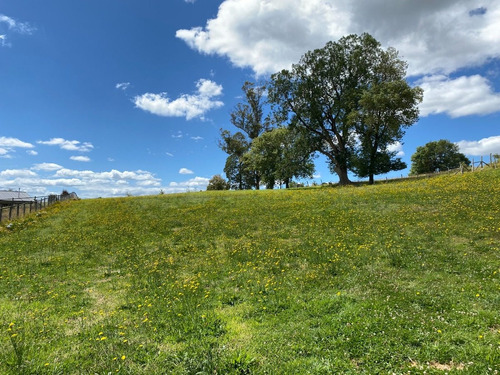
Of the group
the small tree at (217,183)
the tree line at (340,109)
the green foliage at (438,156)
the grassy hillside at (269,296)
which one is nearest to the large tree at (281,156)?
the tree line at (340,109)

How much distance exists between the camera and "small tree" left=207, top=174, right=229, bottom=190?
85.3m

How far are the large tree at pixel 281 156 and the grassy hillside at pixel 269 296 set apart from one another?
29144 millimetres

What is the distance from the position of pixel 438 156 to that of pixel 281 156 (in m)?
76.3

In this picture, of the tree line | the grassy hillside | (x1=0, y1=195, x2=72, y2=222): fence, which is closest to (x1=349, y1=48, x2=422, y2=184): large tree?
the tree line

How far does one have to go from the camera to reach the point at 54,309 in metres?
9.25

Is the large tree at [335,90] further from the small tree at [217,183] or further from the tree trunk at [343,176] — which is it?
the small tree at [217,183]

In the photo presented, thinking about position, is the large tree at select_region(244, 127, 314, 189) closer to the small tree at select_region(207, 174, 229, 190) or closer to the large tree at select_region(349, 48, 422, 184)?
the large tree at select_region(349, 48, 422, 184)

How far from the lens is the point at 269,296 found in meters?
9.33

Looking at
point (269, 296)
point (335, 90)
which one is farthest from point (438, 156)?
point (269, 296)

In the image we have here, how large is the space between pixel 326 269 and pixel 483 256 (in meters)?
6.02

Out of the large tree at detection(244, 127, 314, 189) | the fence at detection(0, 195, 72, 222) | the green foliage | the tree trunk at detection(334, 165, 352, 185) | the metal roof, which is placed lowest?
the fence at detection(0, 195, 72, 222)

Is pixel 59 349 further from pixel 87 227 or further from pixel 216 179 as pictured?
pixel 216 179

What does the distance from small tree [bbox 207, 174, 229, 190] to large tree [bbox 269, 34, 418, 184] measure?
38.8m

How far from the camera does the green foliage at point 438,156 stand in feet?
335
